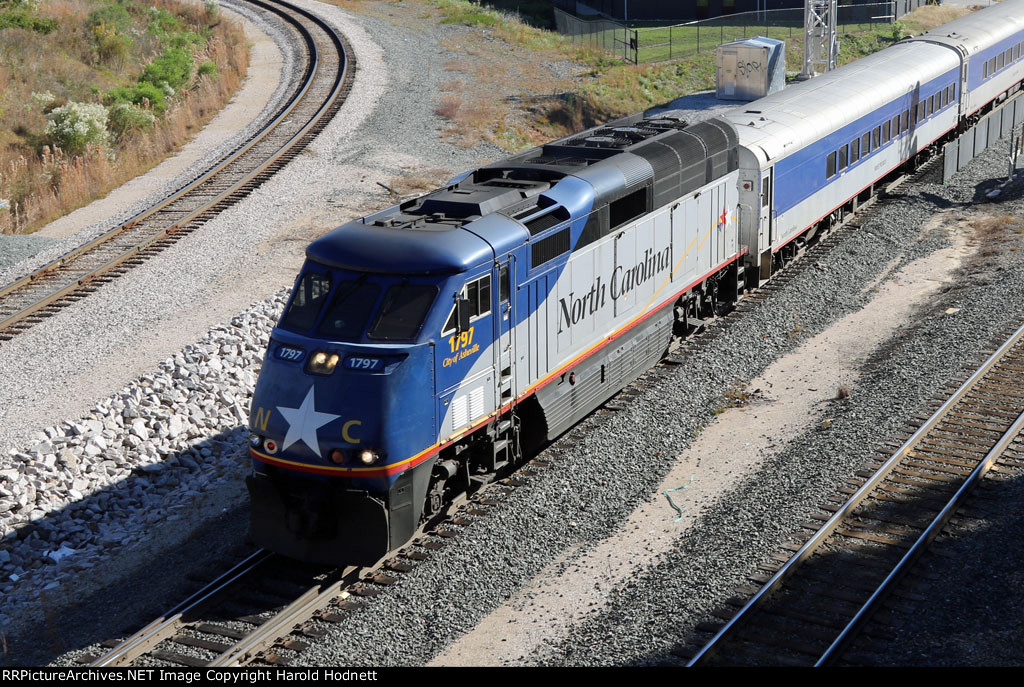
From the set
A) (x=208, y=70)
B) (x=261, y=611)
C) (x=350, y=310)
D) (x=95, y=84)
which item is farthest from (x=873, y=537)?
(x=208, y=70)

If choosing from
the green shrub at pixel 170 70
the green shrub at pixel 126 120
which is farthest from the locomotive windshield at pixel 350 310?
the green shrub at pixel 170 70

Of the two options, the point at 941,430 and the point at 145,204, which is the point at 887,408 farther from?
the point at 145,204

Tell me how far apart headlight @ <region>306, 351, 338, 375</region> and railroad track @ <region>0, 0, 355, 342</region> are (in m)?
9.94

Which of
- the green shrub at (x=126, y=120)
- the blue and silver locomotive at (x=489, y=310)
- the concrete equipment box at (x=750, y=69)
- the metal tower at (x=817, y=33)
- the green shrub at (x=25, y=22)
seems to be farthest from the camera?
the concrete equipment box at (x=750, y=69)

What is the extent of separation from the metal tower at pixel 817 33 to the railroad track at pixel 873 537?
29233 millimetres

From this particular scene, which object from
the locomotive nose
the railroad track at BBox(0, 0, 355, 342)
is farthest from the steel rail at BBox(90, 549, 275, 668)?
the railroad track at BBox(0, 0, 355, 342)

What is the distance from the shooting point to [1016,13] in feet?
136

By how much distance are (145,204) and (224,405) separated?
1114cm

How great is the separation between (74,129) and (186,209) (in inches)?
259

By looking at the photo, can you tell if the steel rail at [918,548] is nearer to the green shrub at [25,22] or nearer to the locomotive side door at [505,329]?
the locomotive side door at [505,329]

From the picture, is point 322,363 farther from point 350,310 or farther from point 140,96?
point 140,96

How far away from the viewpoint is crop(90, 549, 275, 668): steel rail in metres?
11.3

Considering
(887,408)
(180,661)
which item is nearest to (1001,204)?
(887,408)

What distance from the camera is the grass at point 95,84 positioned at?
28.0 metres
